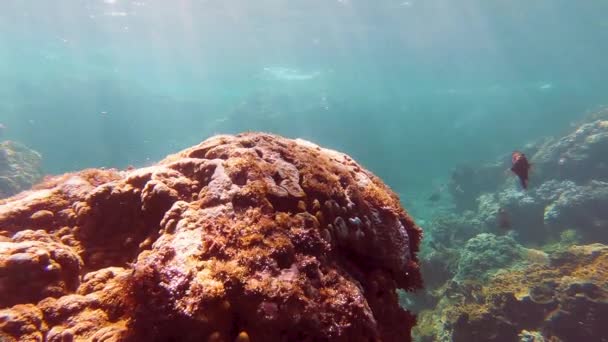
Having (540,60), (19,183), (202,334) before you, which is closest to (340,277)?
(202,334)

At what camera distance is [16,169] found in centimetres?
1948

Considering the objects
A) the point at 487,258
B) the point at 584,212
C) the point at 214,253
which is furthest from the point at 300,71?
the point at 214,253

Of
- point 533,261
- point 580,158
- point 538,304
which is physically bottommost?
point 538,304

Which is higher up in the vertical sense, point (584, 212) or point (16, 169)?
point (16, 169)

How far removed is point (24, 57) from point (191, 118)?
76.0 feet

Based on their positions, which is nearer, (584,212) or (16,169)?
(584,212)

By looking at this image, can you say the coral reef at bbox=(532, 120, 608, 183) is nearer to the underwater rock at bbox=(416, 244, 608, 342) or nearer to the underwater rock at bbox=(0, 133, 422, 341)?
the underwater rock at bbox=(416, 244, 608, 342)

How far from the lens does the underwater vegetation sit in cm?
811

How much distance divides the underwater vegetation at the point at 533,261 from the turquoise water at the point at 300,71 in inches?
540

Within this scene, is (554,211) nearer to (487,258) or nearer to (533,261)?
(533,261)

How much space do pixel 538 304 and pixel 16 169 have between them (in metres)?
24.8

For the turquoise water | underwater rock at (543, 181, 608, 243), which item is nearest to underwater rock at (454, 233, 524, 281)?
underwater rock at (543, 181, 608, 243)

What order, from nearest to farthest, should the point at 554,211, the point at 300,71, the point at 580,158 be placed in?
the point at 554,211 → the point at 580,158 → the point at 300,71

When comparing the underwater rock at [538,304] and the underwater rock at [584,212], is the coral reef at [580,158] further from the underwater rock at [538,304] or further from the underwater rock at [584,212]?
the underwater rock at [538,304]
